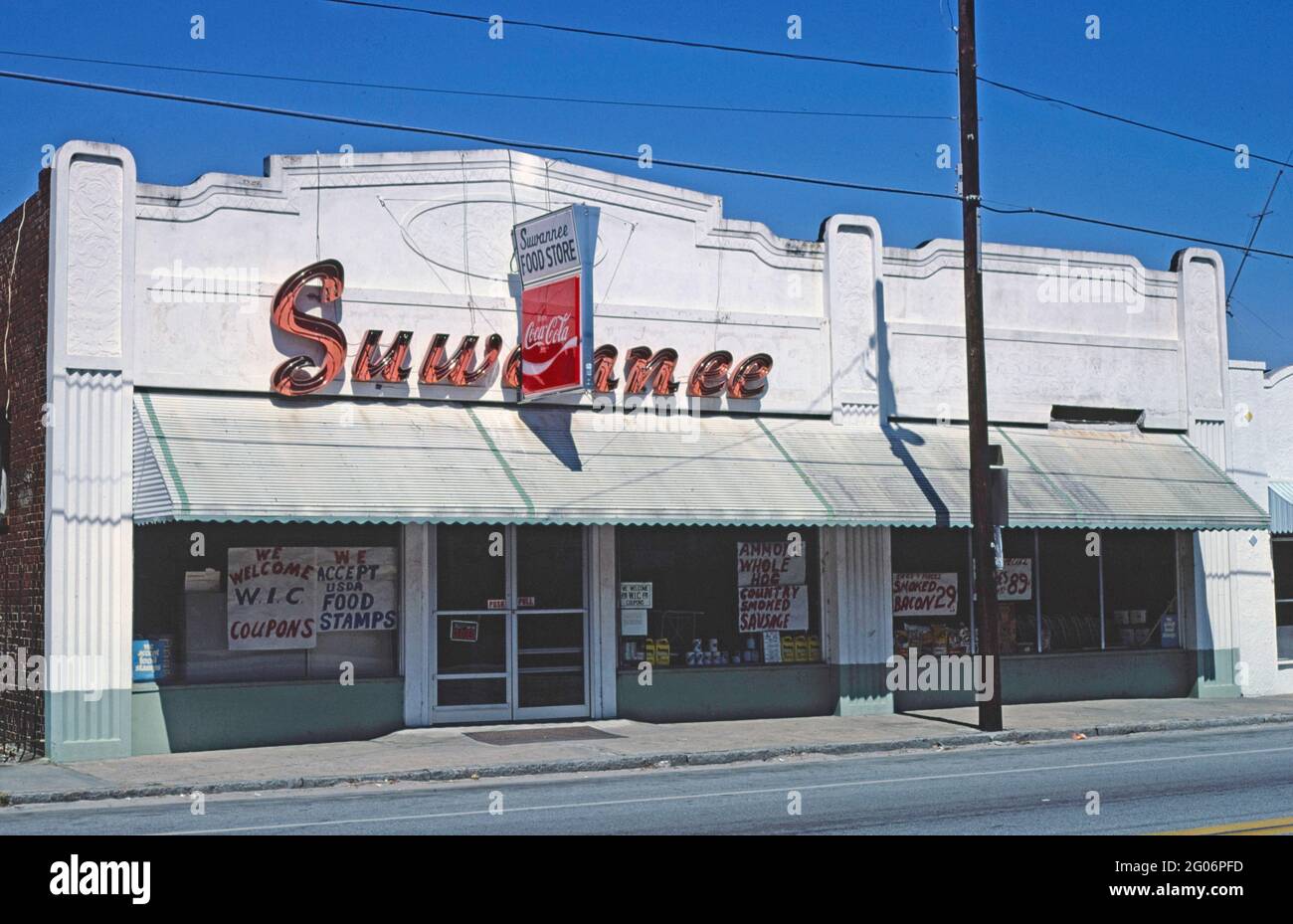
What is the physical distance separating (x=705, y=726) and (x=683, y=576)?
2.03 metres

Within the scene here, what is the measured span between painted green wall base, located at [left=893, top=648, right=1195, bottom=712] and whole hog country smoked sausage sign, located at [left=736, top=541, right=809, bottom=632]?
6.23 feet

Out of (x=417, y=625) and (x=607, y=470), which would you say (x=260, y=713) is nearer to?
(x=417, y=625)

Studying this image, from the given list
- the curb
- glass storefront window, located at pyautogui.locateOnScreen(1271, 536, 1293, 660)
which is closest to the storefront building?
glass storefront window, located at pyautogui.locateOnScreen(1271, 536, 1293, 660)

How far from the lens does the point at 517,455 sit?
18328 mm

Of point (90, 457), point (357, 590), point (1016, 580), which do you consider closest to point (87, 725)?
point (90, 457)

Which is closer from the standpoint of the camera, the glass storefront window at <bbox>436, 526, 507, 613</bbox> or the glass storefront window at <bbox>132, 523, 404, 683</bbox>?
the glass storefront window at <bbox>132, 523, 404, 683</bbox>

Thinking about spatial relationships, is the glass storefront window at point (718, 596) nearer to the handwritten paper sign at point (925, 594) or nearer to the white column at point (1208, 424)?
the handwritten paper sign at point (925, 594)

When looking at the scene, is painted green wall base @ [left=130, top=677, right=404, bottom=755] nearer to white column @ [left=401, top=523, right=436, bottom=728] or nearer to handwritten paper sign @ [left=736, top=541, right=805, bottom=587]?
white column @ [left=401, top=523, right=436, bottom=728]

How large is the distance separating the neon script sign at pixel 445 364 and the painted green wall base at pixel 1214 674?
8357 mm

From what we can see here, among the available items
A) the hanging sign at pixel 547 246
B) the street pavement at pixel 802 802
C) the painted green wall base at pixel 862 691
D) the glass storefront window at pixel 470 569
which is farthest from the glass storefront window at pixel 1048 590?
the hanging sign at pixel 547 246

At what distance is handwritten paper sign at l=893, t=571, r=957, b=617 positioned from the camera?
21.4m

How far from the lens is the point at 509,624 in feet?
62.6

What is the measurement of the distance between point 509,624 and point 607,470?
2.28 metres

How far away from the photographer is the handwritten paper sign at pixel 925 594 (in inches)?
842
